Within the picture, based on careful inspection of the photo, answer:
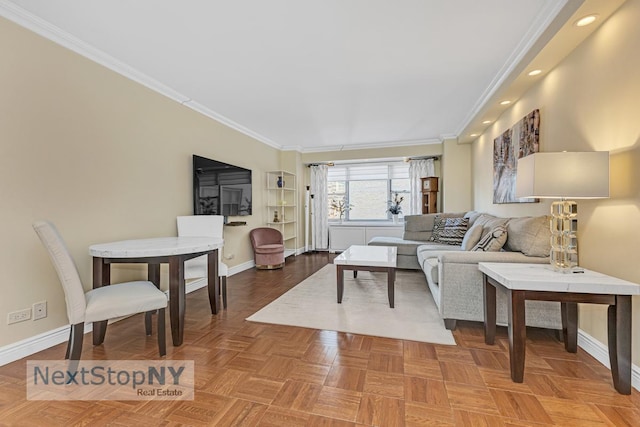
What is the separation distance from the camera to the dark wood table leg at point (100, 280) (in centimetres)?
214

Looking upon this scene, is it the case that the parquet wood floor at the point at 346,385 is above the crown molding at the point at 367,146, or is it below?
below

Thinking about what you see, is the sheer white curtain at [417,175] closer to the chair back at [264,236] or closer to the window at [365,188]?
the window at [365,188]

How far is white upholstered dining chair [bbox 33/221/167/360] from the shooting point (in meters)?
1.66

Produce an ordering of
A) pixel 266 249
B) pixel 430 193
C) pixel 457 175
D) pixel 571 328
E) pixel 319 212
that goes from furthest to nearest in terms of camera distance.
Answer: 1. pixel 319 212
2. pixel 430 193
3. pixel 457 175
4. pixel 266 249
5. pixel 571 328

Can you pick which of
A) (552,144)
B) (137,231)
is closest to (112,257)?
(137,231)

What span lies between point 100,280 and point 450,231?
13.9 ft

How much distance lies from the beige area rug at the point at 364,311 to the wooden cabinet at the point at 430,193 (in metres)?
2.11

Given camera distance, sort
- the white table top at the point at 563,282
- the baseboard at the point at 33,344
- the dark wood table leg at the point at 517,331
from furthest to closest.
Answer: the baseboard at the point at 33,344
the dark wood table leg at the point at 517,331
the white table top at the point at 563,282

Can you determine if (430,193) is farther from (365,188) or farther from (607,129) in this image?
(607,129)

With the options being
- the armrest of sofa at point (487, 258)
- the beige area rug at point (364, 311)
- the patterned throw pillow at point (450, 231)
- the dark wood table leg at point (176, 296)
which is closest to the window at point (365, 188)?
the patterned throw pillow at point (450, 231)

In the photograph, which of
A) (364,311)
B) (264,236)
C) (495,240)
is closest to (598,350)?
(495,240)

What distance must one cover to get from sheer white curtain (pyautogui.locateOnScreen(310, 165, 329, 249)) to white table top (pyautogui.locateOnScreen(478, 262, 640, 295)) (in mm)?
5010

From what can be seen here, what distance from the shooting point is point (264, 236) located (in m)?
5.07

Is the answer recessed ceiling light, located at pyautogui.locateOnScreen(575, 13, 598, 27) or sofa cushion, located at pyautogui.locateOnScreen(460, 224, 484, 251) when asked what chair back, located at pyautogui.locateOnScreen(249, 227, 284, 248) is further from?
recessed ceiling light, located at pyautogui.locateOnScreen(575, 13, 598, 27)
